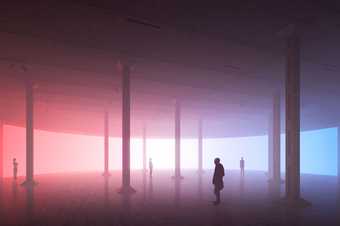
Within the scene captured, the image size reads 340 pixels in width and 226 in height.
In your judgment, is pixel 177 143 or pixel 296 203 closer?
pixel 296 203

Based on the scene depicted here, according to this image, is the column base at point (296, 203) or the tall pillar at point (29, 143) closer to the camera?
the column base at point (296, 203)

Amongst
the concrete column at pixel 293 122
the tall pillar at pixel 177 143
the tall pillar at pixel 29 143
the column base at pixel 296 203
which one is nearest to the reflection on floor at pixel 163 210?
the column base at pixel 296 203

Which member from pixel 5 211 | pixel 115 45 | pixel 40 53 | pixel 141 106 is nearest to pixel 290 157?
pixel 115 45

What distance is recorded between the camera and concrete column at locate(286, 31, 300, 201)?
1292 centimetres

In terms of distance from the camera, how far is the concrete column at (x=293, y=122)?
42.4 feet

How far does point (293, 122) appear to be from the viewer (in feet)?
43.4

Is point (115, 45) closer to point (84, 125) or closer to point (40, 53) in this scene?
point (40, 53)

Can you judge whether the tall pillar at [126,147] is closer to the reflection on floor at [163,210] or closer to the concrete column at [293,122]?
the reflection on floor at [163,210]

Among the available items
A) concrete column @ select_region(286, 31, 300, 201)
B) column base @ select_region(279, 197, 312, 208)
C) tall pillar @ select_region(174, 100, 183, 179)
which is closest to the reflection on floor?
column base @ select_region(279, 197, 312, 208)

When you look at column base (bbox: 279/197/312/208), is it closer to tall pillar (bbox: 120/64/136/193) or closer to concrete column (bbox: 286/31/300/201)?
concrete column (bbox: 286/31/300/201)

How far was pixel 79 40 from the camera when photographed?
1352 cm

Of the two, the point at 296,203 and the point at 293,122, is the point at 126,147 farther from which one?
the point at 296,203

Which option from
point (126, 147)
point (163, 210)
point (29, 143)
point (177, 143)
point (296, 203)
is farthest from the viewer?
point (177, 143)

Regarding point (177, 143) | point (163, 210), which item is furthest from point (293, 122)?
point (177, 143)
